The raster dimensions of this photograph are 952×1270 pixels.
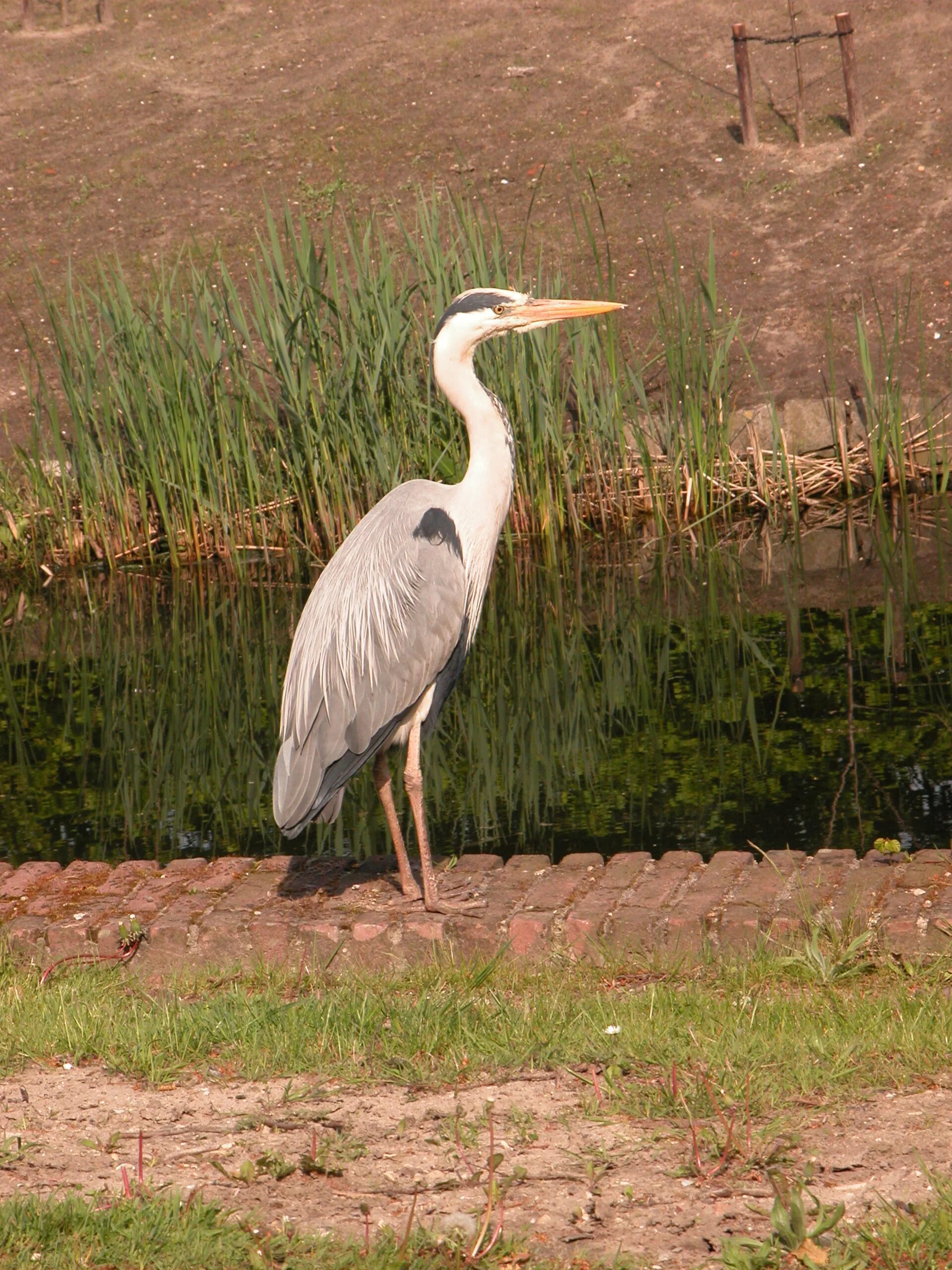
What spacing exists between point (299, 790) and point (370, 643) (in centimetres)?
52

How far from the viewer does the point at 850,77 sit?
17828 mm

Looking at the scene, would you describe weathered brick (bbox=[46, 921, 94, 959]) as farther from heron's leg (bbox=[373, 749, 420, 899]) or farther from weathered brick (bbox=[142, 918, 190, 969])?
heron's leg (bbox=[373, 749, 420, 899])

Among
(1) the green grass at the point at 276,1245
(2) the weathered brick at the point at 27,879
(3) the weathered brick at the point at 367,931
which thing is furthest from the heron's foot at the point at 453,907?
(1) the green grass at the point at 276,1245

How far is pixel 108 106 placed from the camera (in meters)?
23.1

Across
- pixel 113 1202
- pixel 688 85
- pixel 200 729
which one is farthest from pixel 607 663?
pixel 688 85

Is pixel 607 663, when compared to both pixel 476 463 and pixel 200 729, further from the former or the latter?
pixel 476 463

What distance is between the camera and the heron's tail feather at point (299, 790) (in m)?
4.60

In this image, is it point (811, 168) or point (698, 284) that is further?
point (811, 168)

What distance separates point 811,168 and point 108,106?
36.7 feet

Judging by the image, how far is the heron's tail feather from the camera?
460cm

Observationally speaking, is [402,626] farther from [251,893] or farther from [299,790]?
[251,893]

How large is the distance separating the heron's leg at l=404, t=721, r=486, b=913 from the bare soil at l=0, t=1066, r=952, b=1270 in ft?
3.58

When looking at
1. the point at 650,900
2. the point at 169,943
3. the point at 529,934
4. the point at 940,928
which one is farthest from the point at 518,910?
the point at 940,928

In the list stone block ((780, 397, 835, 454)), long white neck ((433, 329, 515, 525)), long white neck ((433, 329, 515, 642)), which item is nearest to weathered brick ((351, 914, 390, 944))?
long white neck ((433, 329, 515, 642))
